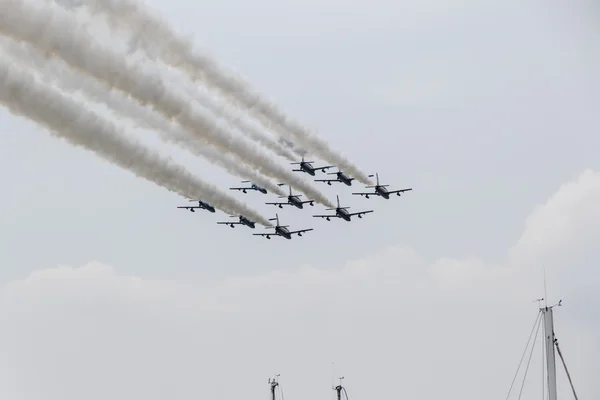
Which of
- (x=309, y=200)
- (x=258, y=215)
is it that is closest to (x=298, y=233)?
(x=309, y=200)

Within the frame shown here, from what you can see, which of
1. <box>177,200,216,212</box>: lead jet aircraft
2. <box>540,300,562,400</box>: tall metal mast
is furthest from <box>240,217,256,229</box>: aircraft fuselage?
<box>540,300,562,400</box>: tall metal mast

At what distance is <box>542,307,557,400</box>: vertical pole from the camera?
218 feet

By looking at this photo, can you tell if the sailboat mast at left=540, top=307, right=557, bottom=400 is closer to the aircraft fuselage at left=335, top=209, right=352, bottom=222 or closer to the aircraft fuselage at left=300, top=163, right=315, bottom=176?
the aircraft fuselage at left=300, top=163, right=315, bottom=176

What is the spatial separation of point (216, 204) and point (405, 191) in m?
30.0

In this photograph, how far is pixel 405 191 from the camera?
316 ft

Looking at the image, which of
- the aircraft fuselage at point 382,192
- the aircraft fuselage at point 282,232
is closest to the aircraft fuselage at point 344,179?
Answer: the aircraft fuselage at point 382,192

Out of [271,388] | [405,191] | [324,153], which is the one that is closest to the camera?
[324,153]

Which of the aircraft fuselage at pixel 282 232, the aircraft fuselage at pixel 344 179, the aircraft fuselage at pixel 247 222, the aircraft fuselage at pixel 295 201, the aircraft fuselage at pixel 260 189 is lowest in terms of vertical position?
the aircraft fuselage at pixel 247 222

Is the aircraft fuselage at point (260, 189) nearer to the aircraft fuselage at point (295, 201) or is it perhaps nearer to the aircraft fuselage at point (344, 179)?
the aircraft fuselage at point (295, 201)

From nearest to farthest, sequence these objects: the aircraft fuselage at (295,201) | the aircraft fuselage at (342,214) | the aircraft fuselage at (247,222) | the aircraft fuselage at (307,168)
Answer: the aircraft fuselage at (247,222) < the aircraft fuselage at (295,201) < the aircraft fuselage at (307,168) < the aircraft fuselage at (342,214)

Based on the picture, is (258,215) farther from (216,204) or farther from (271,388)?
(271,388)

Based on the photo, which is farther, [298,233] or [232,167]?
[298,233]

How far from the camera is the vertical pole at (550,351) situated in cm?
6631

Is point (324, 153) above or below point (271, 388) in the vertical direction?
above
